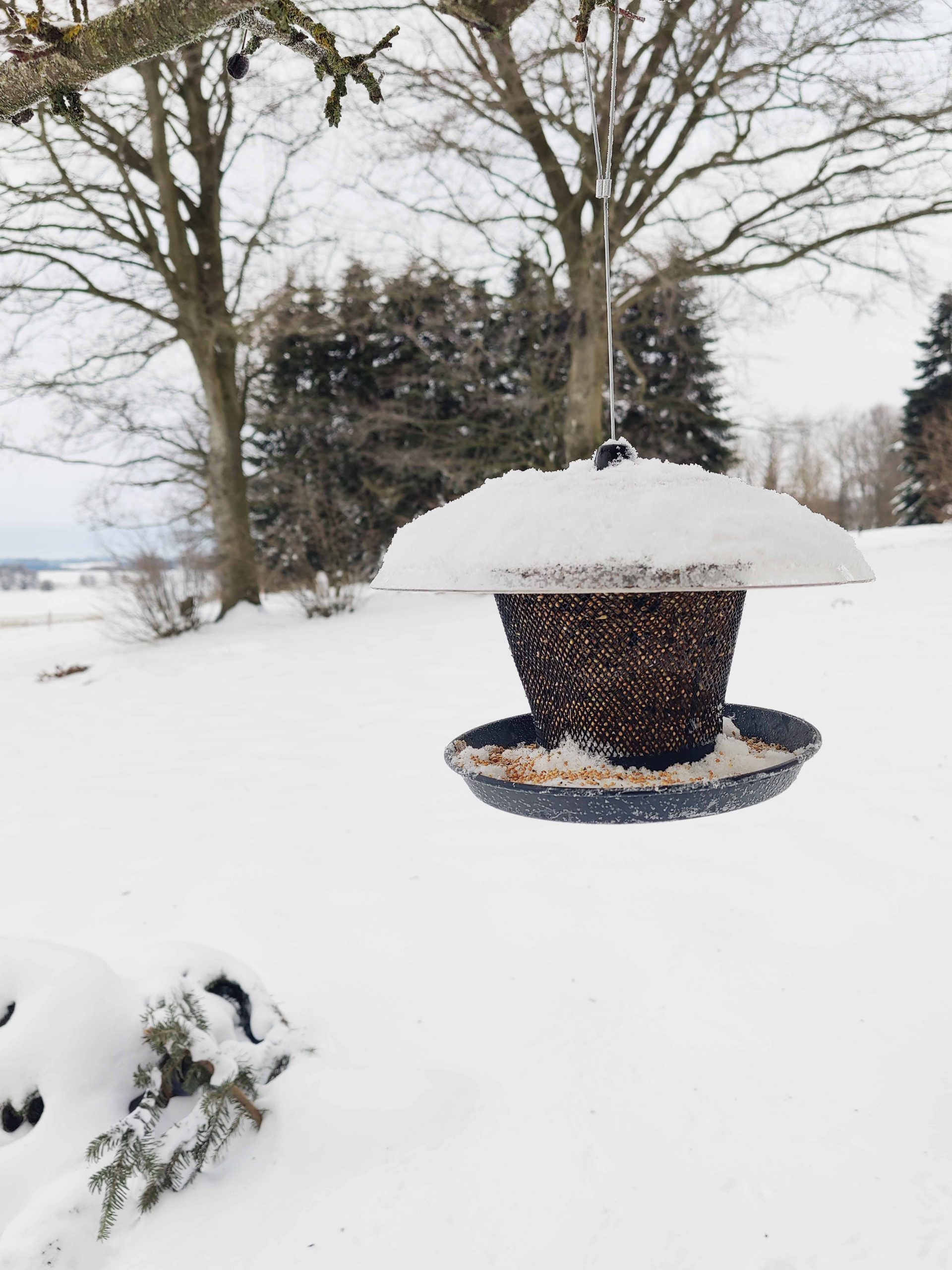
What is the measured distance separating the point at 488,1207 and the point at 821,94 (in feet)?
31.6

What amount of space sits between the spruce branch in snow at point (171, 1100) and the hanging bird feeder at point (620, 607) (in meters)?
1.38

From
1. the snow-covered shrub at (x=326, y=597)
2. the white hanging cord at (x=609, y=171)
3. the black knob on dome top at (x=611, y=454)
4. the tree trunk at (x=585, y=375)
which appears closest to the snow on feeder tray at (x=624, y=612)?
the black knob on dome top at (x=611, y=454)

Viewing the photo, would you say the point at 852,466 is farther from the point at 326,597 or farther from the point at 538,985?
the point at 538,985

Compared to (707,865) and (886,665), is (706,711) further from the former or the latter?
(886,665)

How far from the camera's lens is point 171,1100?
2.47m

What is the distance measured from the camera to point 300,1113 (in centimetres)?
249

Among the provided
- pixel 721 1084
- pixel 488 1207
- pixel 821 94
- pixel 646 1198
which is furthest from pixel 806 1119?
pixel 821 94

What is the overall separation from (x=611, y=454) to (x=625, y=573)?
0.36m

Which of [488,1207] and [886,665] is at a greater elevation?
[886,665]

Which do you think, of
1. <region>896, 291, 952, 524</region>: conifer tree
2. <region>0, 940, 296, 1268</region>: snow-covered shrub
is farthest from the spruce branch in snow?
<region>896, 291, 952, 524</region>: conifer tree

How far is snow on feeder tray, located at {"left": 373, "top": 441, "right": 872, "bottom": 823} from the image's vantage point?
118 centimetres

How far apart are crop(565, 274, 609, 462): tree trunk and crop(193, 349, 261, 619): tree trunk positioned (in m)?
4.39

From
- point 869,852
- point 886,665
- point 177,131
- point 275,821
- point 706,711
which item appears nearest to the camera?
point 706,711

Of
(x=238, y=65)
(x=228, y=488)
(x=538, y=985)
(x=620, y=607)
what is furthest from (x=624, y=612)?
(x=228, y=488)
